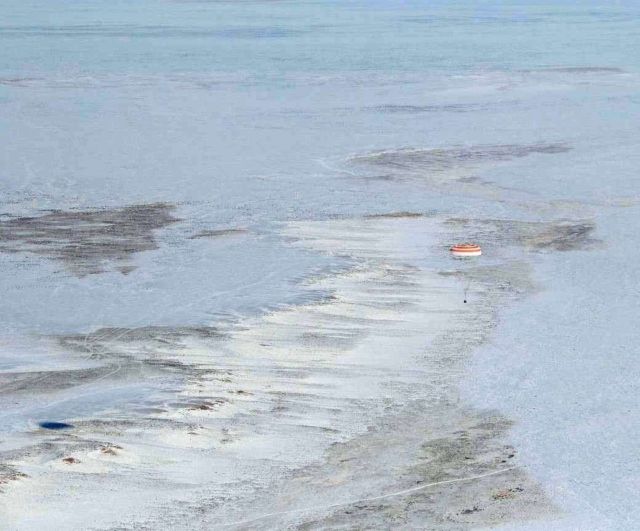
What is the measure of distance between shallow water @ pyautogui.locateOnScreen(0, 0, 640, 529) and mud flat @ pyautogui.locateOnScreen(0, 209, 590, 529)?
0.12 m

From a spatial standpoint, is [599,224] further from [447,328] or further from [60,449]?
[60,449]

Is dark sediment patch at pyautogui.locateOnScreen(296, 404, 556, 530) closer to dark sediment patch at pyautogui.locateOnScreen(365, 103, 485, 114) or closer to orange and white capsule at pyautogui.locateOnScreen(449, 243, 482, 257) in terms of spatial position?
orange and white capsule at pyautogui.locateOnScreen(449, 243, 482, 257)

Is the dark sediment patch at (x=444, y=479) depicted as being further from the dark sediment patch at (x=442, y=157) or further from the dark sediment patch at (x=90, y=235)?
the dark sediment patch at (x=442, y=157)

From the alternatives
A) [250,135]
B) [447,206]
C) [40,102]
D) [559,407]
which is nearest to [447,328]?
[559,407]

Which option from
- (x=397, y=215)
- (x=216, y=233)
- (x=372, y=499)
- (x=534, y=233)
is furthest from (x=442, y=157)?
(x=372, y=499)

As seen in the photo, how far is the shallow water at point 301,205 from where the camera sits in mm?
8711

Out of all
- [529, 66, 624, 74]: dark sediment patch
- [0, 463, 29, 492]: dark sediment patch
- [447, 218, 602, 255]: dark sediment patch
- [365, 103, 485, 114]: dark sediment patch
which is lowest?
[529, 66, 624, 74]: dark sediment patch

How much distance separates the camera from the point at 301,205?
14812 millimetres

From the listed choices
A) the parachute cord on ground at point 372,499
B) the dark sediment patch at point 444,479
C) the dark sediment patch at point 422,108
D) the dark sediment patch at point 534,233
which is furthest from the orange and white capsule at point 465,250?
the dark sediment patch at point 422,108

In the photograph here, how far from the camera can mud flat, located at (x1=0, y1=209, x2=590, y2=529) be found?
688cm

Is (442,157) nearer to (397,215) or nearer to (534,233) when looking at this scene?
(397,215)

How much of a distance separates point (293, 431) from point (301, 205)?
7056 millimetres

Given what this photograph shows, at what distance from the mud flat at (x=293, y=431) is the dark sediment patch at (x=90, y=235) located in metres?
2.09

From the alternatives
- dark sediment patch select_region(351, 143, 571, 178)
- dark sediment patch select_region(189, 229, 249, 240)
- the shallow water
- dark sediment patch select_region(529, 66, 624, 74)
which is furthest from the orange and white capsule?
dark sediment patch select_region(529, 66, 624, 74)
